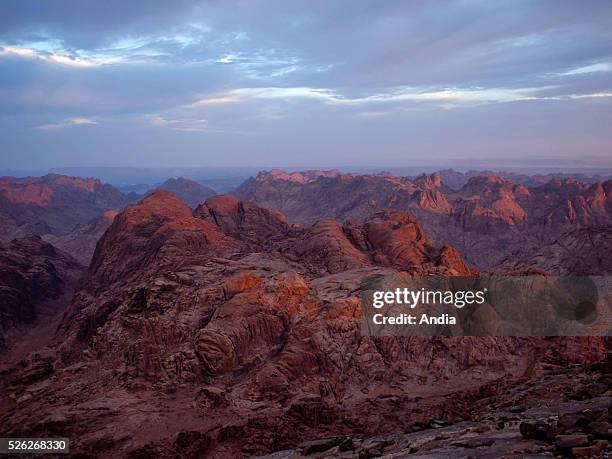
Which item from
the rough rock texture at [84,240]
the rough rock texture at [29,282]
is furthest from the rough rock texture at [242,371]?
the rough rock texture at [84,240]

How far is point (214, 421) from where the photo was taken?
116 feet

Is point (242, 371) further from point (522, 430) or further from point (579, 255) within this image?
point (579, 255)

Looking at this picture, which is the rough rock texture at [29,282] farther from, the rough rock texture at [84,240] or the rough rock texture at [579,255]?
the rough rock texture at [579,255]

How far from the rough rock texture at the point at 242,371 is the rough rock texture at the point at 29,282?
23907mm

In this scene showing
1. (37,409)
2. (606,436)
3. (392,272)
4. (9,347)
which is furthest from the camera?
(9,347)

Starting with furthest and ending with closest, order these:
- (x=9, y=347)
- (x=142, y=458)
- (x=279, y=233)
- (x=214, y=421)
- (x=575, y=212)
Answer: (x=575, y=212)
(x=279, y=233)
(x=9, y=347)
(x=214, y=421)
(x=142, y=458)

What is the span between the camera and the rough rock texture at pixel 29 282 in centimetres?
7344

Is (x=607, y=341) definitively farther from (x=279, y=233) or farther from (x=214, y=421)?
(x=279, y=233)

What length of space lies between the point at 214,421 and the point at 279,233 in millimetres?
58462

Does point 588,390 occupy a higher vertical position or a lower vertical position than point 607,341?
higher

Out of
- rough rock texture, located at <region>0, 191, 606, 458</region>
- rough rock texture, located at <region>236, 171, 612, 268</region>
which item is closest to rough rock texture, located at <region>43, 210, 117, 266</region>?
rough rock texture, located at <region>236, 171, 612, 268</region>

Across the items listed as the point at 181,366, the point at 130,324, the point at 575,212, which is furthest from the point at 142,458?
the point at 575,212

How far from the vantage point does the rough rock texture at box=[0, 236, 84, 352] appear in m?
73.4

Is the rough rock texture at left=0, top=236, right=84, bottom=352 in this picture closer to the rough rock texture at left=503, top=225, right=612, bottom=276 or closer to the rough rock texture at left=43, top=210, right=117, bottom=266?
the rough rock texture at left=43, top=210, right=117, bottom=266
